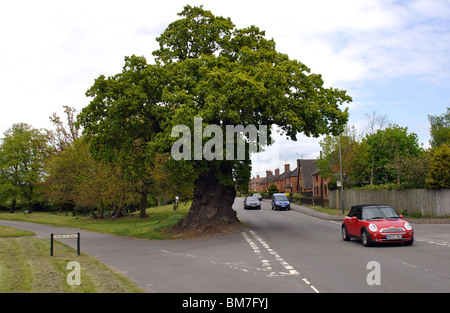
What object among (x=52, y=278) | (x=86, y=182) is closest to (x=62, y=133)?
(x=86, y=182)

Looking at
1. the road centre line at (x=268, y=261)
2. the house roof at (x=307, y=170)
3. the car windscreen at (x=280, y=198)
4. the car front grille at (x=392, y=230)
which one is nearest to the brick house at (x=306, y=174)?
the house roof at (x=307, y=170)

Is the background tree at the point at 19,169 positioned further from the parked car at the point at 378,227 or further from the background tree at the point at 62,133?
the parked car at the point at 378,227

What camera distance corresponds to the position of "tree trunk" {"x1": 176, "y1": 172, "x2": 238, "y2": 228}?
21.9m

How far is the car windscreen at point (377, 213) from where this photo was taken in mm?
14625

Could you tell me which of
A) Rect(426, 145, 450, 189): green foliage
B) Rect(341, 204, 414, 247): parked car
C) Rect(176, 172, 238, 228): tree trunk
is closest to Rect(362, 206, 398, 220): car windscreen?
Rect(341, 204, 414, 247): parked car

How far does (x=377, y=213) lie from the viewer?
1482 cm

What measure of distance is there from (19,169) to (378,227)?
61.4 metres

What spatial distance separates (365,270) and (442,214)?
63.8ft

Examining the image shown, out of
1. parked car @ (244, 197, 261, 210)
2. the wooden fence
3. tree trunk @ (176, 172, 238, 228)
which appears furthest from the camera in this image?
parked car @ (244, 197, 261, 210)

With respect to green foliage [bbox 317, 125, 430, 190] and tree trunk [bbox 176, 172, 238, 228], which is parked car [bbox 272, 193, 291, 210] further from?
tree trunk [bbox 176, 172, 238, 228]

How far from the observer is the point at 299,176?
3278 inches
